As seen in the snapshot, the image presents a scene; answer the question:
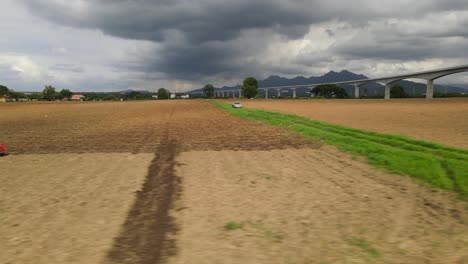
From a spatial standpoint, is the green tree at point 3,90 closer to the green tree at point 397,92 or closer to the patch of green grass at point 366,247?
the green tree at point 397,92

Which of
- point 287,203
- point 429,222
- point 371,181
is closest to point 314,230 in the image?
point 287,203

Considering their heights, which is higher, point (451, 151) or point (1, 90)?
point (1, 90)

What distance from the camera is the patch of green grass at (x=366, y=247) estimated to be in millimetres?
5340

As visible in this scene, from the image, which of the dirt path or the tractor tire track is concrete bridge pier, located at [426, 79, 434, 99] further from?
the tractor tire track

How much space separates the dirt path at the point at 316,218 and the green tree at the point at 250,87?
539 feet

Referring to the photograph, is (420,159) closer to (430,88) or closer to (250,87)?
Answer: (430,88)

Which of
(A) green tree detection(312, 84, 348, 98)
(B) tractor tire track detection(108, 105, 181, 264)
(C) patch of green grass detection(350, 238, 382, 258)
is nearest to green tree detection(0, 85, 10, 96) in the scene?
(A) green tree detection(312, 84, 348, 98)

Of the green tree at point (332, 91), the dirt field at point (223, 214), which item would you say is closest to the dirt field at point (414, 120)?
the dirt field at point (223, 214)

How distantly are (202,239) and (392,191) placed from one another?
5.17 metres

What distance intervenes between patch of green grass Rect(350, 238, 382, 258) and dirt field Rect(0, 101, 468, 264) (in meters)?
0.02

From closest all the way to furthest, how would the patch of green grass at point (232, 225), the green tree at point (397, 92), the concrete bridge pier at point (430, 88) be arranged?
the patch of green grass at point (232, 225) → the concrete bridge pier at point (430, 88) → the green tree at point (397, 92)

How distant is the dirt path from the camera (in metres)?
5.39

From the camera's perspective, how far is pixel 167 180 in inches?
399

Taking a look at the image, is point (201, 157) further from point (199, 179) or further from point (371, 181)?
point (371, 181)
